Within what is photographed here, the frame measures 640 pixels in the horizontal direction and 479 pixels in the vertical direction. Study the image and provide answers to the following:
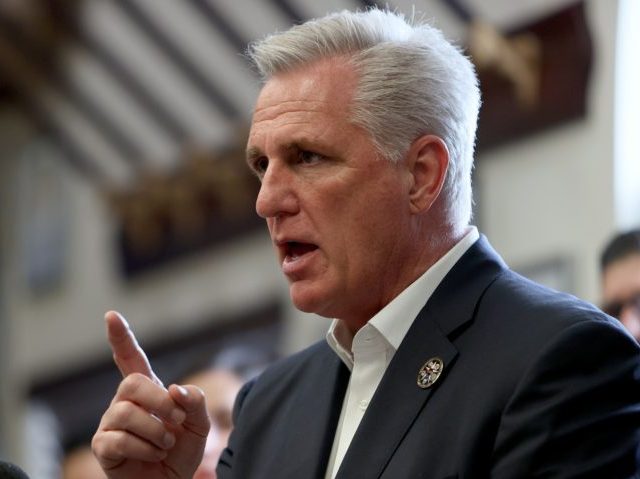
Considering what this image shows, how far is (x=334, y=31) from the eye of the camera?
245 cm

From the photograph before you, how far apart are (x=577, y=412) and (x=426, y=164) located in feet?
1.88

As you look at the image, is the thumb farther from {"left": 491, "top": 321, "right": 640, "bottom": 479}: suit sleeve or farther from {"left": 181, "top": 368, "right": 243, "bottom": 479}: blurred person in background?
{"left": 181, "top": 368, "right": 243, "bottom": 479}: blurred person in background

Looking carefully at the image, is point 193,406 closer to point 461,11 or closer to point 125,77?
point 461,11

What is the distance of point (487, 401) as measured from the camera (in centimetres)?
206

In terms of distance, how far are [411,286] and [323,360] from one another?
0.26m

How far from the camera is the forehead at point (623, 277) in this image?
3736mm

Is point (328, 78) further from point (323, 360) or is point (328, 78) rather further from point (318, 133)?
point (323, 360)

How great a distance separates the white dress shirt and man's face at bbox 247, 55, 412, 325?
0.11ft

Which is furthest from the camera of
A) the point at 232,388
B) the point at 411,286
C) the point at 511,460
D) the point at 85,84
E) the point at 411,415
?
the point at 85,84

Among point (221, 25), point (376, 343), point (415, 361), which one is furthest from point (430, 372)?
point (221, 25)

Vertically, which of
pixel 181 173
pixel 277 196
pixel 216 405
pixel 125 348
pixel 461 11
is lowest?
pixel 216 405

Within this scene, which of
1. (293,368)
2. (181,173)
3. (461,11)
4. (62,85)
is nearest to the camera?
(293,368)

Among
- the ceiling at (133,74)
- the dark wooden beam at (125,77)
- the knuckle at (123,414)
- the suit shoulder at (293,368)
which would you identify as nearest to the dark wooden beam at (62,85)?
the ceiling at (133,74)

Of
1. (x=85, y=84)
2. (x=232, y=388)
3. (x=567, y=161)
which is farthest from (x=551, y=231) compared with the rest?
(x=85, y=84)
